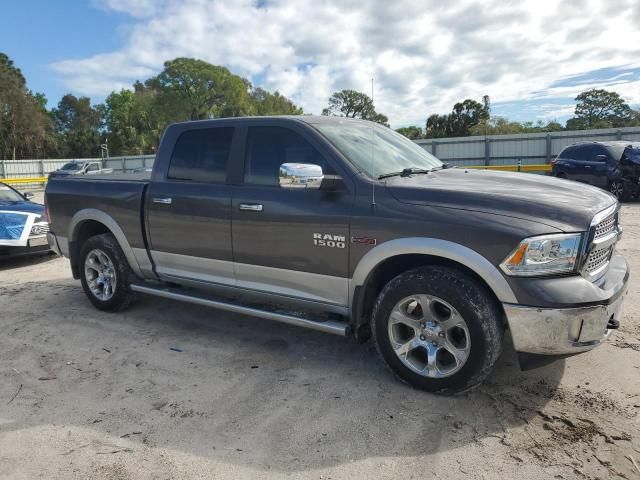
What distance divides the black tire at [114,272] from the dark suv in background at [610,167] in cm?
1261

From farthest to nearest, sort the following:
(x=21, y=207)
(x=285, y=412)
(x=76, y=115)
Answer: (x=76, y=115) < (x=21, y=207) < (x=285, y=412)

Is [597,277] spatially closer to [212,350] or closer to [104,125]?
[212,350]

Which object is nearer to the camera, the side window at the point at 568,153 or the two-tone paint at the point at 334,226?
the two-tone paint at the point at 334,226

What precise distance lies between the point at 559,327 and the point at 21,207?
28.2 feet

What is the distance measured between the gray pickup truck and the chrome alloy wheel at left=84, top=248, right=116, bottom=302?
29cm

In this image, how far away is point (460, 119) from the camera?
57.5m

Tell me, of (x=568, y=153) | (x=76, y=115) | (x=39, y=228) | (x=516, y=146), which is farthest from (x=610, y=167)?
(x=76, y=115)

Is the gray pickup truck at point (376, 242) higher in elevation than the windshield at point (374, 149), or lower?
lower

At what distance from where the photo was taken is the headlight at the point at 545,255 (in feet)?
9.48

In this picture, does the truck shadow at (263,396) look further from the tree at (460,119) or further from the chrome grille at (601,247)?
the tree at (460,119)

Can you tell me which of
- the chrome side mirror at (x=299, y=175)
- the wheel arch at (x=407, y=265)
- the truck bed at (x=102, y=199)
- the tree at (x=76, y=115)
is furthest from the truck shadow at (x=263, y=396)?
the tree at (x=76, y=115)

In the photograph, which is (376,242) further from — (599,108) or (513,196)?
(599,108)

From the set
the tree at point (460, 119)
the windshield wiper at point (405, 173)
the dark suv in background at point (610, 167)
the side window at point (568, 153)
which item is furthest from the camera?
the tree at point (460, 119)

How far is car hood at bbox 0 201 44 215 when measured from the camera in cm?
824
